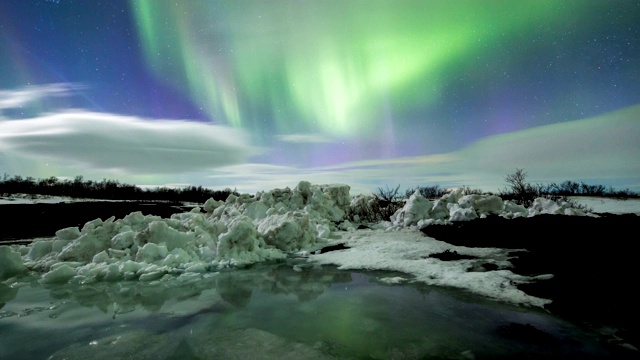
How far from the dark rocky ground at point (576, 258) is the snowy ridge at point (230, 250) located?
56 centimetres

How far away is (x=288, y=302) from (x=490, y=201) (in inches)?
500

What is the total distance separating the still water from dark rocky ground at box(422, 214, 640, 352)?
821mm

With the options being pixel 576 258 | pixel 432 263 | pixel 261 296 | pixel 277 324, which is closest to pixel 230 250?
pixel 261 296

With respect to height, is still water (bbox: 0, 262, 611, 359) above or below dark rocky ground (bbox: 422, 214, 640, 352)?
below

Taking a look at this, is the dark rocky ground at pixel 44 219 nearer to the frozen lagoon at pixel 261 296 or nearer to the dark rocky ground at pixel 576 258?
the frozen lagoon at pixel 261 296

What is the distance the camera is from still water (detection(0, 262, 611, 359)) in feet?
13.3

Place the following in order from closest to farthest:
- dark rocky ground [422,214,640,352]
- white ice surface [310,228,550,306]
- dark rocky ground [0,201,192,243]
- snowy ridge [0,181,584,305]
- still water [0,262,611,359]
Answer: still water [0,262,611,359]
dark rocky ground [422,214,640,352]
white ice surface [310,228,550,306]
snowy ridge [0,181,584,305]
dark rocky ground [0,201,192,243]

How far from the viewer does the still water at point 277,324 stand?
4.05m

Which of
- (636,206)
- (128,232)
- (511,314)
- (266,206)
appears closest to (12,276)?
(128,232)

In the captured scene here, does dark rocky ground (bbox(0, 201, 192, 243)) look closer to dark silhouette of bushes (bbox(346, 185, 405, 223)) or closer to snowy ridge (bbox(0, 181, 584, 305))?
snowy ridge (bbox(0, 181, 584, 305))

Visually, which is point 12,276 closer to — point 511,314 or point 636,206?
point 511,314

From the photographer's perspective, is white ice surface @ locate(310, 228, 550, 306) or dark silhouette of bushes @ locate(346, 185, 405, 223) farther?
dark silhouette of bushes @ locate(346, 185, 405, 223)

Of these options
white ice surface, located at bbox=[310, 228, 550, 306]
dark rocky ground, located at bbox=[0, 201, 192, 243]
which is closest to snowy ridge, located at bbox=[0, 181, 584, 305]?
white ice surface, located at bbox=[310, 228, 550, 306]

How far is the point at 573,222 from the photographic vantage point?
38.3 ft
